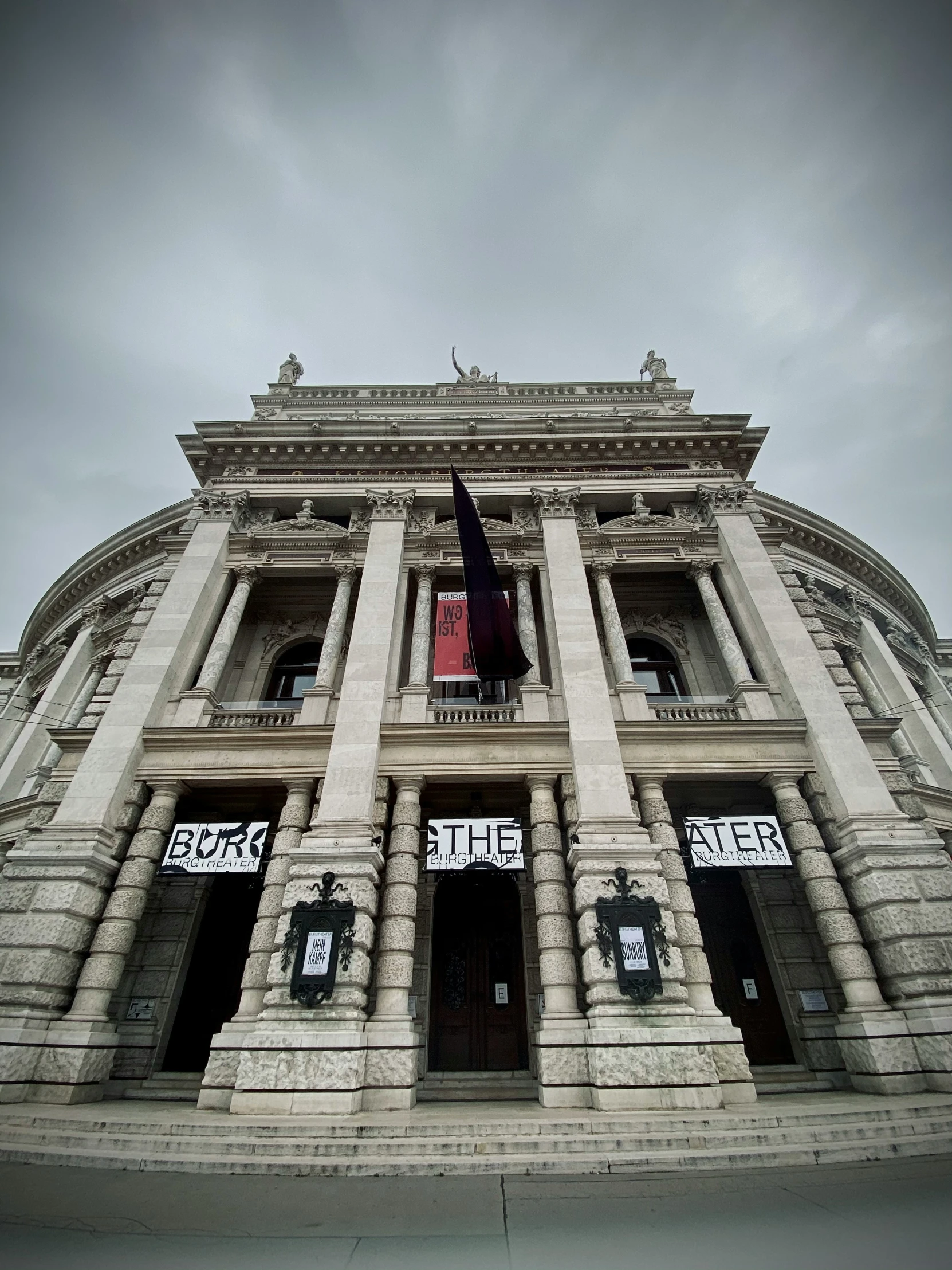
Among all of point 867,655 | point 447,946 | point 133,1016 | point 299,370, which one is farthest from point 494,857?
point 299,370

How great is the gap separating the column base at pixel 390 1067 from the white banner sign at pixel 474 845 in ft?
9.43

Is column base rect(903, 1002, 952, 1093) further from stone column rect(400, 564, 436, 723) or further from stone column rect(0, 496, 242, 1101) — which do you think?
stone column rect(0, 496, 242, 1101)

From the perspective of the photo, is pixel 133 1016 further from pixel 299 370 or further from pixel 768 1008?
pixel 299 370

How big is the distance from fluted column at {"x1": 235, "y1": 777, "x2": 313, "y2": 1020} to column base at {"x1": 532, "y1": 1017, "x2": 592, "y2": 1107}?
17.5 feet

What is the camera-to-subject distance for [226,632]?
16.6 meters

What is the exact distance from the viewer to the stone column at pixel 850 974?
10.2m

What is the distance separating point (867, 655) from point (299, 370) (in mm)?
29382

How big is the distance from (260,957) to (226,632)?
8.78 meters

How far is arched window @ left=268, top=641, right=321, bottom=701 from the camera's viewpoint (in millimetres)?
18594

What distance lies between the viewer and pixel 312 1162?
244 inches

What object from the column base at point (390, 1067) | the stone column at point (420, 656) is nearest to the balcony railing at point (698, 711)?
the stone column at point (420, 656)

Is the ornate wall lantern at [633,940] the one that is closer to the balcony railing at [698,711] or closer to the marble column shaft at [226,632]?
the balcony railing at [698,711]

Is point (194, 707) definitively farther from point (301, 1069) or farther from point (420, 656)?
point (301, 1069)

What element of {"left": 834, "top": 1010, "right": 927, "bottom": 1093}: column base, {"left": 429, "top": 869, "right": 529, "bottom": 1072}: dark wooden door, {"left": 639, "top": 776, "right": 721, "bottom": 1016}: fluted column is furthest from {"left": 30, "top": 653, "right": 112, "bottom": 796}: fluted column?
{"left": 834, "top": 1010, "right": 927, "bottom": 1093}: column base
